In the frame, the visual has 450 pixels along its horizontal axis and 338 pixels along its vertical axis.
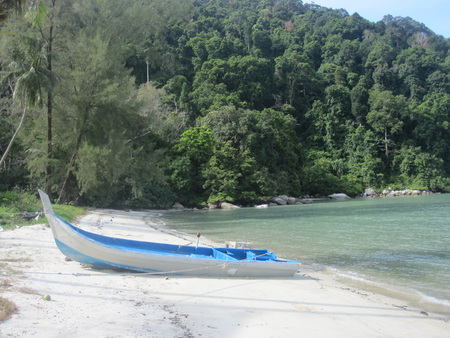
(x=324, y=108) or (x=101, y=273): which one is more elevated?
(x=324, y=108)

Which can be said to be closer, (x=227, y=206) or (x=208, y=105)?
(x=227, y=206)

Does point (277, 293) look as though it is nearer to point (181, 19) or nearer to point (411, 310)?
point (411, 310)

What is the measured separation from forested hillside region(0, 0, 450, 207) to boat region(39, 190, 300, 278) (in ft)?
18.8

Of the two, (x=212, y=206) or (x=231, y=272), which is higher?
(x=231, y=272)

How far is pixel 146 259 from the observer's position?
6859mm

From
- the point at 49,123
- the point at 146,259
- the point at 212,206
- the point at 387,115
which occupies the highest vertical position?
the point at 387,115

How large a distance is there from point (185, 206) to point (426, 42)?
283ft

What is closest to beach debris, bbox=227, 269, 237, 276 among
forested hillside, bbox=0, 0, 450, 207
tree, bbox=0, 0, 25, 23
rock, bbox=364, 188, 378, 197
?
forested hillside, bbox=0, 0, 450, 207

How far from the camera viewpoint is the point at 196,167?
126 feet

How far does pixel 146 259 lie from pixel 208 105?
143 feet

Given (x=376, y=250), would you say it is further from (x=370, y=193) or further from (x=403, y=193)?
(x=403, y=193)

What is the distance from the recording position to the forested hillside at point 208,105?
21.0 metres

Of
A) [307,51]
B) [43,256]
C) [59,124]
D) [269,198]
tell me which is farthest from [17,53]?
[307,51]

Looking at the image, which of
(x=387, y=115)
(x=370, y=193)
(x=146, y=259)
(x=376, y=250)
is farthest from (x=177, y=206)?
(x=387, y=115)
